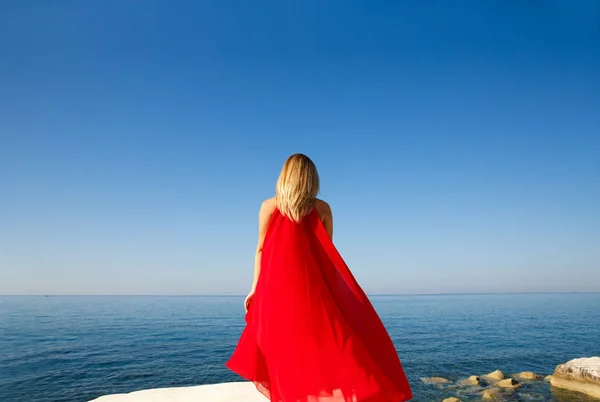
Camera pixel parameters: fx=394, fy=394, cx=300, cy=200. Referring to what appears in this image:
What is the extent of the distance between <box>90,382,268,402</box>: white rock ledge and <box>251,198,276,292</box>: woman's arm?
3832mm

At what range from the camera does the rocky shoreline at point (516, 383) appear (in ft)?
49.4

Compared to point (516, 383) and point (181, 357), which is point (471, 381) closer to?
point (516, 383)

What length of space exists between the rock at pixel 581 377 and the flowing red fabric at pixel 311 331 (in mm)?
16255

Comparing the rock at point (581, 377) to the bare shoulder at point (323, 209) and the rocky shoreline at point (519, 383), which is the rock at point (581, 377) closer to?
the rocky shoreline at point (519, 383)

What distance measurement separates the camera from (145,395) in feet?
23.1

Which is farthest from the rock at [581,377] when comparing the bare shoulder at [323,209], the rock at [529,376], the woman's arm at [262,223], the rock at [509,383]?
the woman's arm at [262,223]

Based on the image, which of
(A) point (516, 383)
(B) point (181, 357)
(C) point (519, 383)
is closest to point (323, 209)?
(A) point (516, 383)

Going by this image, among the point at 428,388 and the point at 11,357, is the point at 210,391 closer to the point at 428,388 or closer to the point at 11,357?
the point at 428,388

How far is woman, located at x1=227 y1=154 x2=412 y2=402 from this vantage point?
3.21 m

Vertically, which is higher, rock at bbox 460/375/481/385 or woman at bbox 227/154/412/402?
woman at bbox 227/154/412/402

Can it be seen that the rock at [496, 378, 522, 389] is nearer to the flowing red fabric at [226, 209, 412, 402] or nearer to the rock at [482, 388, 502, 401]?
the rock at [482, 388, 502, 401]

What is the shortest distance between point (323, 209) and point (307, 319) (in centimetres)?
105

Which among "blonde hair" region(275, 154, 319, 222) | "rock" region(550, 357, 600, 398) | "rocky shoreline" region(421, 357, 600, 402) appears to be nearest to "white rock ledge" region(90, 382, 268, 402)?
"blonde hair" region(275, 154, 319, 222)

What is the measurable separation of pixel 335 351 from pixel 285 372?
450 mm
